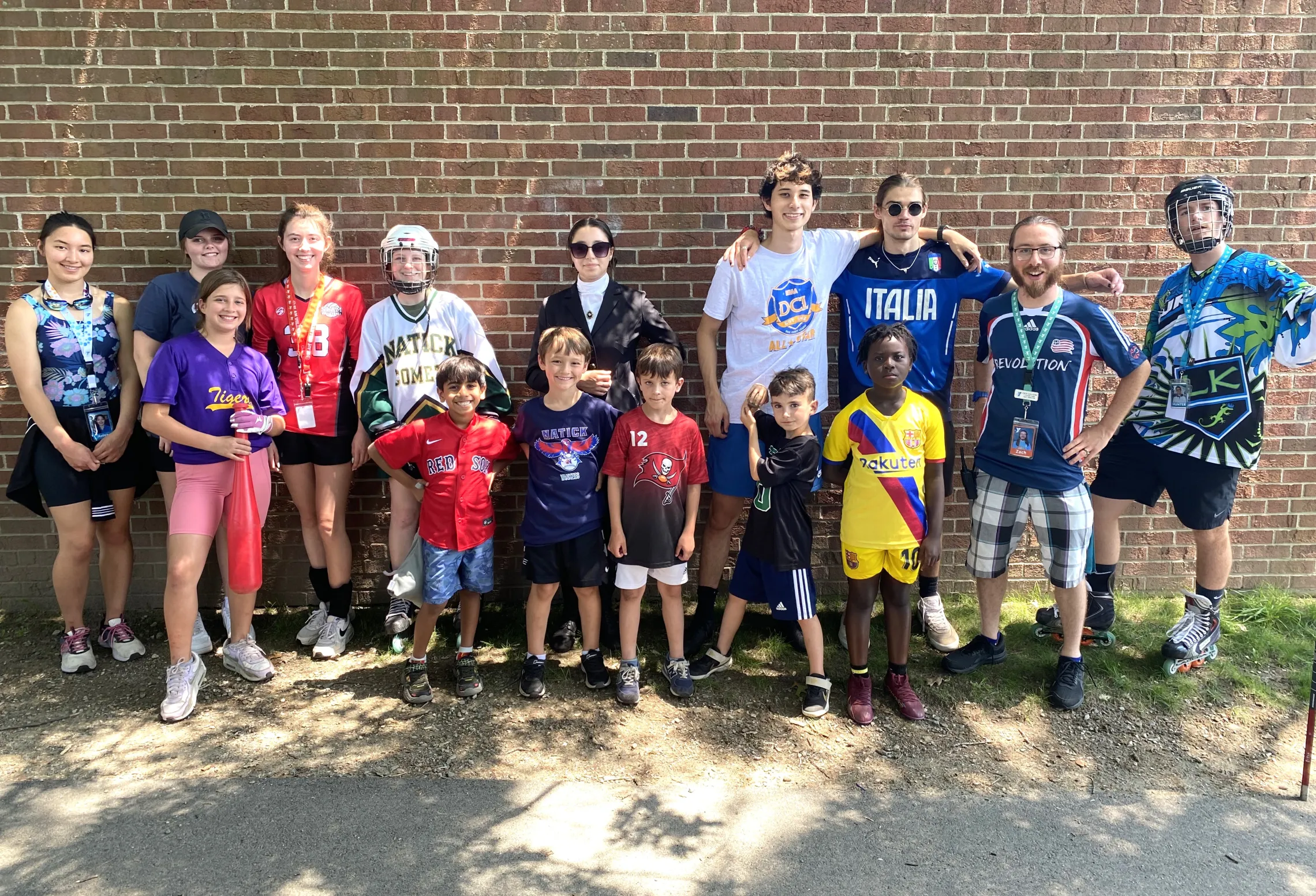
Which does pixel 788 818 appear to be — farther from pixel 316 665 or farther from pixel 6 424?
pixel 6 424

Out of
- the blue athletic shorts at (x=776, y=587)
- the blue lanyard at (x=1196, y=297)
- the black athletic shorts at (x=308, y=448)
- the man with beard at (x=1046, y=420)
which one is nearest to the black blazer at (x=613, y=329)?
the blue athletic shorts at (x=776, y=587)

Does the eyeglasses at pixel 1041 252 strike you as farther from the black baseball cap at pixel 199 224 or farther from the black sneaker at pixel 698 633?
the black baseball cap at pixel 199 224

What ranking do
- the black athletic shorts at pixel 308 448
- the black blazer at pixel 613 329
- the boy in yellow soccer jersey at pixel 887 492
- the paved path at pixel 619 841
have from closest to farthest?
the paved path at pixel 619 841
the boy in yellow soccer jersey at pixel 887 492
the black blazer at pixel 613 329
the black athletic shorts at pixel 308 448

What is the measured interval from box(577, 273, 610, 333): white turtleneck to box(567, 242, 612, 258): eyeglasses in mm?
141

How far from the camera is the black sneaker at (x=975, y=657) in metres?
4.39

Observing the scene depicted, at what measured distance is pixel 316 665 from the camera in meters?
4.56

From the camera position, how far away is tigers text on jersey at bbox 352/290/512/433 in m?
4.39

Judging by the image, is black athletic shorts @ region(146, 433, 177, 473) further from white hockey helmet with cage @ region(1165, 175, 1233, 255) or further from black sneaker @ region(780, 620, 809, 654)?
white hockey helmet with cage @ region(1165, 175, 1233, 255)

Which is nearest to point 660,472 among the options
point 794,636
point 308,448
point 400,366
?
point 794,636

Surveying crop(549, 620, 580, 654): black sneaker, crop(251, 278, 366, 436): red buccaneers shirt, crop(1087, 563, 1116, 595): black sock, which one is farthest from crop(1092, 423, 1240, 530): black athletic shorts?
crop(251, 278, 366, 436): red buccaneers shirt

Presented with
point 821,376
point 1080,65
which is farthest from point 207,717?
point 1080,65

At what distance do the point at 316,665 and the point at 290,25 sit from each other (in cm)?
338

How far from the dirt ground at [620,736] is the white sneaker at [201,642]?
0.23 meters

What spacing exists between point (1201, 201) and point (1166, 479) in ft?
4.44
